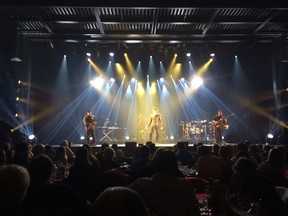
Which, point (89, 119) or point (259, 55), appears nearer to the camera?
point (89, 119)

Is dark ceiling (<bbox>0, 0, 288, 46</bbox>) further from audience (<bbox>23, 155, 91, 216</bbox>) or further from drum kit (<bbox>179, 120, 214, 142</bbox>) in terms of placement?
audience (<bbox>23, 155, 91, 216</bbox>)

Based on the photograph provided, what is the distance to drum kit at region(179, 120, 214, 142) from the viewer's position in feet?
50.2

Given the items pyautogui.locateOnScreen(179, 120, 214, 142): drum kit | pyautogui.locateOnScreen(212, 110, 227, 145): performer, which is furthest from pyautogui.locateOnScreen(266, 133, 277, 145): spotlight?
pyautogui.locateOnScreen(179, 120, 214, 142): drum kit

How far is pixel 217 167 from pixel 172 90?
13.7m

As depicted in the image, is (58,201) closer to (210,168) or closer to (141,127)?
(210,168)

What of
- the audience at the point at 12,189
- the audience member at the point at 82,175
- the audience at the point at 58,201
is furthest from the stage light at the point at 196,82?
the audience at the point at 12,189

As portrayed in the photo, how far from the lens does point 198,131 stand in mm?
15344

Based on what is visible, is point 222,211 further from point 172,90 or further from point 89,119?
point 172,90

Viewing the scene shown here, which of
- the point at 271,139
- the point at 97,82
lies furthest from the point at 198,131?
the point at 97,82

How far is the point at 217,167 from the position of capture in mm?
4844

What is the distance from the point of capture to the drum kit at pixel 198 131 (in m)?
15.3

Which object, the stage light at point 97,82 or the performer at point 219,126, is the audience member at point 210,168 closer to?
the performer at point 219,126

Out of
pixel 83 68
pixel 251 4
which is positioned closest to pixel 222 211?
pixel 251 4

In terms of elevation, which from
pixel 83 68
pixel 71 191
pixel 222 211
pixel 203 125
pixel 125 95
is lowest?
pixel 222 211
